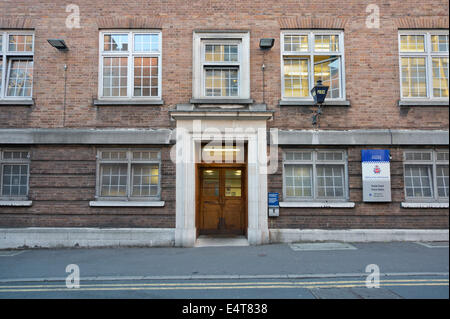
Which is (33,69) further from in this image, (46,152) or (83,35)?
(46,152)

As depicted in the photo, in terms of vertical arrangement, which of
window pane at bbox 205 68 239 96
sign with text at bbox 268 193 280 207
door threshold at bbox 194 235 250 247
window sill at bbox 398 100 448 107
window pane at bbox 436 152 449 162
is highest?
window pane at bbox 205 68 239 96

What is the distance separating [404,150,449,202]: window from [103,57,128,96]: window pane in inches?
381

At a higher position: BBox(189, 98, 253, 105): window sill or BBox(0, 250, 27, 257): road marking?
BBox(189, 98, 253, 105): window sill

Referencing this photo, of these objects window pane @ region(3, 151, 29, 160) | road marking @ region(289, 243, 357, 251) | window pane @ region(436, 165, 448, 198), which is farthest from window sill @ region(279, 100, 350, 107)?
window pane @ region(3, 151, 29, 160)

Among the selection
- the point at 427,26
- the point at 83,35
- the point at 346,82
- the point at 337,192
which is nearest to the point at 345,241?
the point at 337,192

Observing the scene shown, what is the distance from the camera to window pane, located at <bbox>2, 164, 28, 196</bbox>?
390 inches

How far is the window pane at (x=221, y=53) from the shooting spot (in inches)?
401

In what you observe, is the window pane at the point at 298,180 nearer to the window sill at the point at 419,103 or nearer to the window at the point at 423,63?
the window sill at the point at 419,103

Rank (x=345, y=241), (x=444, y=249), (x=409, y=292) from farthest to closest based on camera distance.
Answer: (x=345, y=241), (x=444, y=249), (x=409, y=292)

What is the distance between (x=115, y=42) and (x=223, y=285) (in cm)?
858

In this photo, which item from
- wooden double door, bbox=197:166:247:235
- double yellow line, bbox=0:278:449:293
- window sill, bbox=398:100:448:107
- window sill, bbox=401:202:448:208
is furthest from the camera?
wooden double door, bbox=197:166:247:235

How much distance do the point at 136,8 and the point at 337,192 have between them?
29.8 feet

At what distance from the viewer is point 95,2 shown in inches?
395

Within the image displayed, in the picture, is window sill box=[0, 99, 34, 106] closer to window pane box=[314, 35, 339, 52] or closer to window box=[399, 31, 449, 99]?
window pane box=[314, 35, 339, 52]
